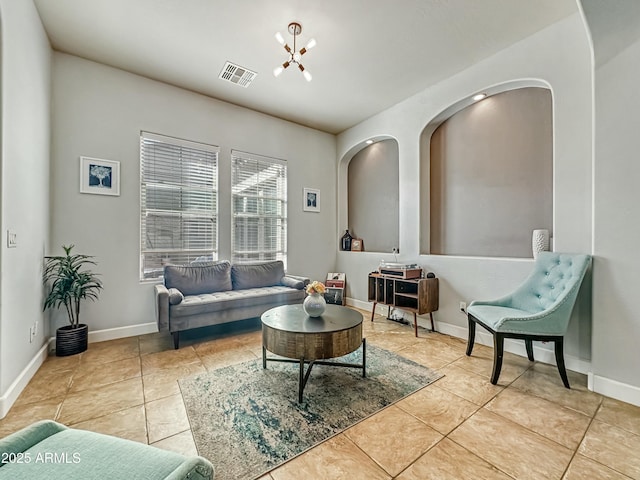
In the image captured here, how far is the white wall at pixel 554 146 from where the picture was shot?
8.00 feet

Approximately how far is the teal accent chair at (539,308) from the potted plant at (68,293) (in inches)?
154

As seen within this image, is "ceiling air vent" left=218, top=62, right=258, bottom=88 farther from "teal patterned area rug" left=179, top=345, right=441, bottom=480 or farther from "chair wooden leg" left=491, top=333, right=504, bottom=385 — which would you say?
"chair wooden leg" left=491, top=333, right=504, bottom=385

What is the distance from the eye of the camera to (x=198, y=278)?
3.55 m

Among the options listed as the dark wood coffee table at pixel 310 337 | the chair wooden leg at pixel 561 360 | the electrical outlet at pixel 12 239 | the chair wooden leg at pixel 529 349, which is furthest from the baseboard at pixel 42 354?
the chair wooden leg at pixel 529 349

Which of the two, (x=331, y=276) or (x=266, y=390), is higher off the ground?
(x=331, y=276)

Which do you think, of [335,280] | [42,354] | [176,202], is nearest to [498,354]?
[335,280]

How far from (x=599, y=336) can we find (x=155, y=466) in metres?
2.98

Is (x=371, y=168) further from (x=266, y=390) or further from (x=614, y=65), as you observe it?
(x=266, y=390)

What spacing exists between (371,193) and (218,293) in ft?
9.81

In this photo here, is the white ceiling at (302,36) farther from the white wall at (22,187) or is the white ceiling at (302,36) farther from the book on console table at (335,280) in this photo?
the book on console table at (335,280)

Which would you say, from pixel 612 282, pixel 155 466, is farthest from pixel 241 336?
pixel 612 282

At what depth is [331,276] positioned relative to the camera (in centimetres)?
503

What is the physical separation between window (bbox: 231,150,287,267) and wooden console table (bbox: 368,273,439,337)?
5.39 feet

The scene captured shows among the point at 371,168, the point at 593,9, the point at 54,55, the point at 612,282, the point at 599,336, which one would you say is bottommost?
the point at 599,336
